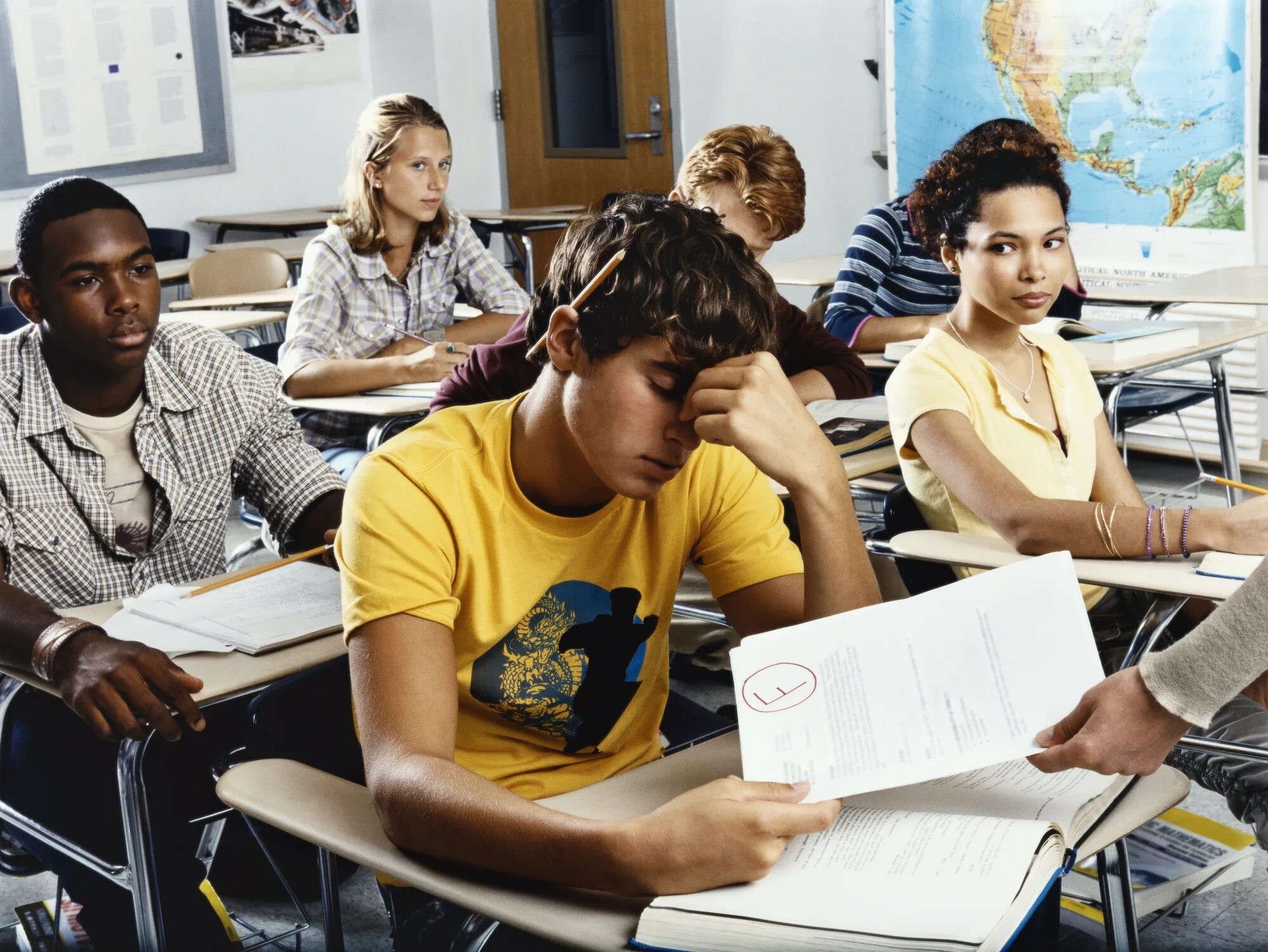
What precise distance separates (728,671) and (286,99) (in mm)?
5170

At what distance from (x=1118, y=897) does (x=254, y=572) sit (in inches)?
42.1

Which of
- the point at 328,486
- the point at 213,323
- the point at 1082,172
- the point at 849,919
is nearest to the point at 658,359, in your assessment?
the point at 849,919

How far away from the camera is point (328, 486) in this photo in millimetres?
1996

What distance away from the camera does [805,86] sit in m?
5.80

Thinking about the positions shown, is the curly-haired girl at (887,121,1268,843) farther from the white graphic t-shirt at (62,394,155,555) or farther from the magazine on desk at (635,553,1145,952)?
the white graphic t-shirt at (62,394,155,555)

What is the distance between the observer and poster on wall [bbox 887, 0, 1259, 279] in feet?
14.1

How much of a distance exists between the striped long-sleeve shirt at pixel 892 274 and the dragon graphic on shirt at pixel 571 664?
92.1 inches

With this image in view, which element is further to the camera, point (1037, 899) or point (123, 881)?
point (123, 881)

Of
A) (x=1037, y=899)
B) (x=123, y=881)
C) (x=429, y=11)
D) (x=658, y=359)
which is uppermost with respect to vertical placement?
(x=429, y=11)

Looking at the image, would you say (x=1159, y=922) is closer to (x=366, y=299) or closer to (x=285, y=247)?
(x=366, y=299)

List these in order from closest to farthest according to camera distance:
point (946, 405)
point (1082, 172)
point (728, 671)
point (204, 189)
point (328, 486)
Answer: point (946, 405)
point (328, 486)
point (728, 671)
point (1082, 172)
point (204, 189)

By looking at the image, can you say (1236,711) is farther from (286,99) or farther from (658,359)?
(286,99)

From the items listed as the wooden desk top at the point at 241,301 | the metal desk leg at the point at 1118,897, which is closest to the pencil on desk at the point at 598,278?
the metal desk leg at the point at 1118,897

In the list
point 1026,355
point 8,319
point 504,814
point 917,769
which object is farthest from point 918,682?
point 8,319
